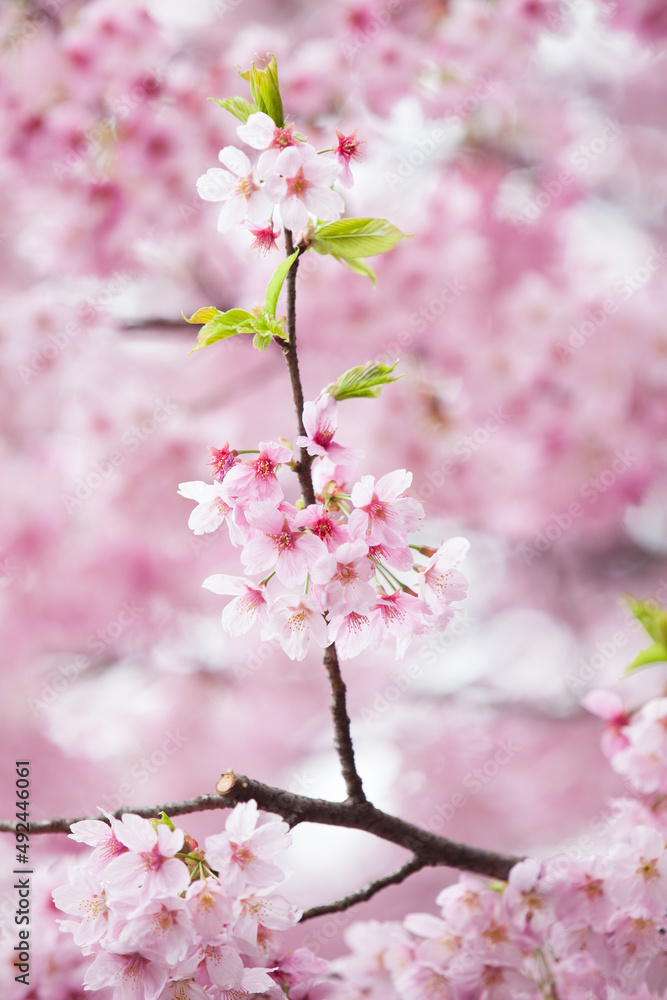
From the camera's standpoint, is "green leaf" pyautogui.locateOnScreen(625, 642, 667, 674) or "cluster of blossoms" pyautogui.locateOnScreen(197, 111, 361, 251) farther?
"green leaf" pyautogui.locateOnScreen(625, 642, 667, 674)

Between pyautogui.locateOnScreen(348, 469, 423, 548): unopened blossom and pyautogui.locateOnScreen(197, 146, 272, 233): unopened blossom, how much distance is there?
0.24 m

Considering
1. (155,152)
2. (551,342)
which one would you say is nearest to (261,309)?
(155,152)

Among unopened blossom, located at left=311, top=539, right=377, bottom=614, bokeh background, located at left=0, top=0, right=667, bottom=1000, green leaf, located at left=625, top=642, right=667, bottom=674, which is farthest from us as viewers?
bokeh background, located at left=0, top=0, right=667, bottom=1000

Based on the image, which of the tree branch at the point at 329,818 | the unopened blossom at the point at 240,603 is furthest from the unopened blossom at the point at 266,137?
the tree branch at the point at 329,818

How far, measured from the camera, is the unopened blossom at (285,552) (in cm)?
57

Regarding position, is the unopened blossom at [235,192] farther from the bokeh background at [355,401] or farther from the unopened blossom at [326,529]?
the bokeh background at [355,401]

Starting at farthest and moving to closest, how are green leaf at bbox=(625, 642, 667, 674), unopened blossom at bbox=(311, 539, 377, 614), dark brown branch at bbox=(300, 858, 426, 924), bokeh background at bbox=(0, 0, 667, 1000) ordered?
bokeh background at bbox=(0, 0, 667, 1000)
green leaf at bbox=(625, 642, 667, 674)
dark brown branch at bbox=(300, 858, 426, 924)
unopened blossom at bbox=(311, 539, 377, 614)

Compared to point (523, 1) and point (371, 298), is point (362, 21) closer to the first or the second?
point (523, 1)

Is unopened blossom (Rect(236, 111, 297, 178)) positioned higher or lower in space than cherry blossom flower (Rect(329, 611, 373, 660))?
higher

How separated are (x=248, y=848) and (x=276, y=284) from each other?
0.45 meters

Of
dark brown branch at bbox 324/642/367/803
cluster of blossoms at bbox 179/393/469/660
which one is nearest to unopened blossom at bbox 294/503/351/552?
cluster of blossoms at bbox 179/393/469/660

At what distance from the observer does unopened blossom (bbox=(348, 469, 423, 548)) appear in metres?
0.57

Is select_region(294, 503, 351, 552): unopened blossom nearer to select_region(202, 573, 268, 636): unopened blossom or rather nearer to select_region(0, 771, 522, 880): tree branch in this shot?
select_region(202, 573, 268, 636): unopened blossom

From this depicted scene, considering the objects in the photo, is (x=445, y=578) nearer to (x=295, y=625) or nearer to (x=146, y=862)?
(x=295, y=625)
